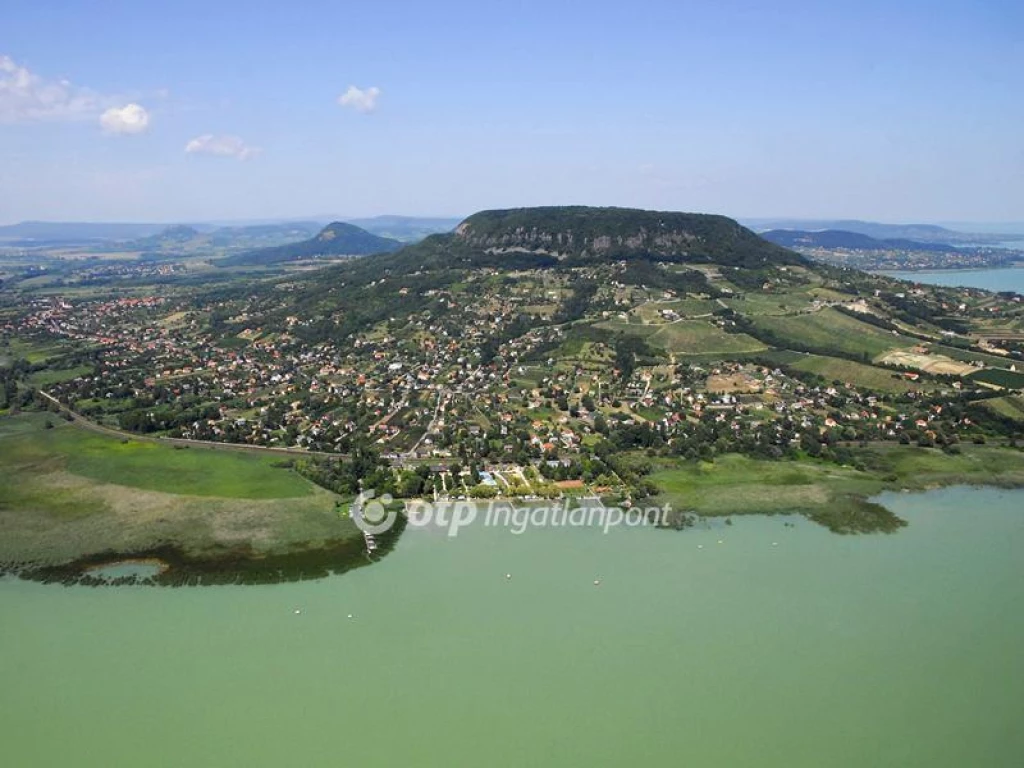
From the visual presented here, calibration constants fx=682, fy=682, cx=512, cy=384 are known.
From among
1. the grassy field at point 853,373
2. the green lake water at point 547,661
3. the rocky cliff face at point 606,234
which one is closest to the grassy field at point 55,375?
the green lake water at point 547,661

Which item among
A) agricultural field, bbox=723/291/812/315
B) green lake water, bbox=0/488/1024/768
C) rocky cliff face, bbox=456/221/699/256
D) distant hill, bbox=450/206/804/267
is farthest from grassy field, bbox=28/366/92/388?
agricultural field, bbox=723/291/812/315

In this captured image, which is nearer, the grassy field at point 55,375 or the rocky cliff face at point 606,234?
the grassy field at point 55,375

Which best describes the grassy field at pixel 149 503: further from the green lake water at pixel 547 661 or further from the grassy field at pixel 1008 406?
the grassy field at pixel 1008 406

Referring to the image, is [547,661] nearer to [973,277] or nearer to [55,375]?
[55,375]

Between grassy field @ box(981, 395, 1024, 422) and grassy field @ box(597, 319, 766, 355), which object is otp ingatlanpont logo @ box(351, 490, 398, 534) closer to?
grassy field @ box(597, 319, 766, 355)

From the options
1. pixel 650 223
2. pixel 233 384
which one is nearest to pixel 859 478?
pixel 233 384

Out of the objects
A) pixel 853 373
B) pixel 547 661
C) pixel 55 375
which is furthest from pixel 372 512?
pixel 55 375
